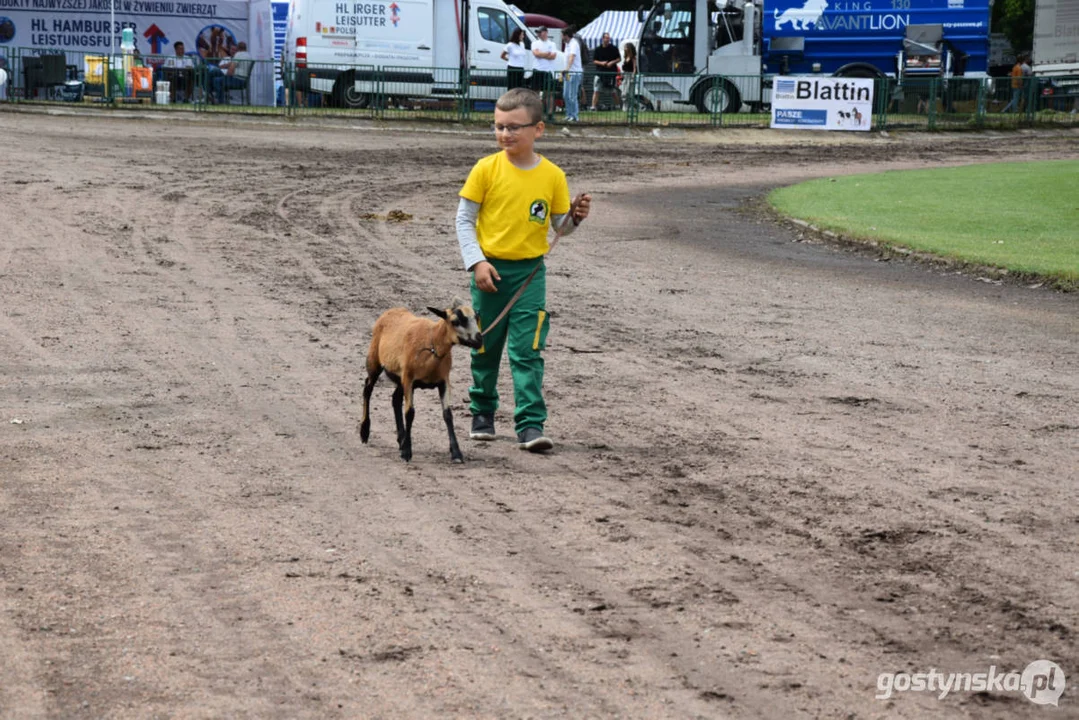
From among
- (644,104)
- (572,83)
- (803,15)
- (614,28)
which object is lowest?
(644,104)

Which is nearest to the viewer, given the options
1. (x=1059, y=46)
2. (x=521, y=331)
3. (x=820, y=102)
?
(x=521, y=331)

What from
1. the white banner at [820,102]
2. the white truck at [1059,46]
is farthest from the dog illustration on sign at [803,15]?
the white truck at [1059,46]

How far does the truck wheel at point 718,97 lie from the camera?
120 feet

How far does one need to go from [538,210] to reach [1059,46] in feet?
125

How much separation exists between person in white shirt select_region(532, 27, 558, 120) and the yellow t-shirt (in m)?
26.5

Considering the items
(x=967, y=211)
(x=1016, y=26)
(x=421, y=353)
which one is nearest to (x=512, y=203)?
(x=421, y=353)

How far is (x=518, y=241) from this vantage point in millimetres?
7625

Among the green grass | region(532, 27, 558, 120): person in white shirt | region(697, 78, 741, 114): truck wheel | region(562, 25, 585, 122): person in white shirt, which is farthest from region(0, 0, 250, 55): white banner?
the green grass

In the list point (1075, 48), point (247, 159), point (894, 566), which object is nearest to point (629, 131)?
point (247, 159)

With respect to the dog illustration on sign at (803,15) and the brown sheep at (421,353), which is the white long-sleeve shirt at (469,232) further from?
the dog illustration on sign at (803,15)

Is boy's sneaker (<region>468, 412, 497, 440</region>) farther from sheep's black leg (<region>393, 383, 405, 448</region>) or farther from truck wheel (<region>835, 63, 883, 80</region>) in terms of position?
truck wheel (<region>835, 63, 883, 80</region>)

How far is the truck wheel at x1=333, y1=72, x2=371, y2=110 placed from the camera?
33.6 meters

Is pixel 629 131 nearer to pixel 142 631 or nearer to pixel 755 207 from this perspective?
pixel 755 207

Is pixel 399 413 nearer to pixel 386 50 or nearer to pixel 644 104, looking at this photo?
pixel 386 50
